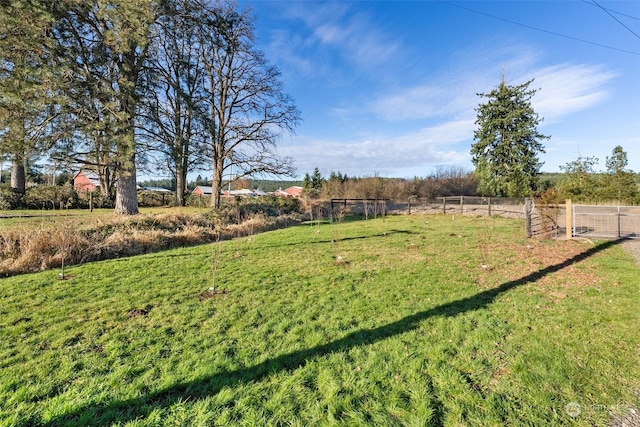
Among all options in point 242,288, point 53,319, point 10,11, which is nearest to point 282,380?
point 242,288

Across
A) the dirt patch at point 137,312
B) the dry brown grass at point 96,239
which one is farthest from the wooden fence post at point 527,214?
the dirt patch at point 137,312

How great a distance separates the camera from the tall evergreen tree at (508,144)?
98.5 ft

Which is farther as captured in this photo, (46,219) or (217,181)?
(217,181)

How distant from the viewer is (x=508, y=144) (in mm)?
30469

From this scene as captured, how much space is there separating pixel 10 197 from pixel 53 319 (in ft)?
52.9

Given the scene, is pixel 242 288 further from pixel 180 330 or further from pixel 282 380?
pixel 282 380

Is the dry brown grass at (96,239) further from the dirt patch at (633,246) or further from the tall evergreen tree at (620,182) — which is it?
the tall evergreen tree at (620,182)

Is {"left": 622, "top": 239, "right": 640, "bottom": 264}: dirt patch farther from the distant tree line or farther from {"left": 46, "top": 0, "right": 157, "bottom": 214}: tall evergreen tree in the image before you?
{"left": 46, "top": 0, "right": 157, "bottom": 214}: tall evergreen tree

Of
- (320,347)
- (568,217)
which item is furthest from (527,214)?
(320,347)

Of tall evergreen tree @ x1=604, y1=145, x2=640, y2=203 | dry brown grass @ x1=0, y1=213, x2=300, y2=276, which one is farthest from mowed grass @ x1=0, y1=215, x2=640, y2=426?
tall evergreen tree @ x1=604, y1=145, x2=640, y2=203

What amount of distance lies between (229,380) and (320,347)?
97cm

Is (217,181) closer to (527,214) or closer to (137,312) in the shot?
(137,312)

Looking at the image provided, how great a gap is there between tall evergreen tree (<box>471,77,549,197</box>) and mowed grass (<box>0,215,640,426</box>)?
95.1 ft

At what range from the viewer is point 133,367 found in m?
2.57
